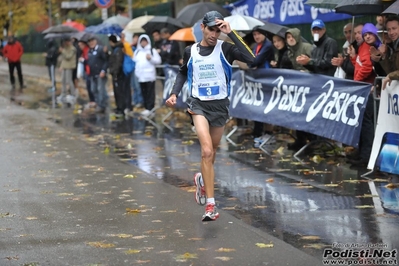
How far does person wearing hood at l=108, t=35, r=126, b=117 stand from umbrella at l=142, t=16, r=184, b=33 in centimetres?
181

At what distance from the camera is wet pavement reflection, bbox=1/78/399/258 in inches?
327

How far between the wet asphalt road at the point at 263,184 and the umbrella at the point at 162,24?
195 inches

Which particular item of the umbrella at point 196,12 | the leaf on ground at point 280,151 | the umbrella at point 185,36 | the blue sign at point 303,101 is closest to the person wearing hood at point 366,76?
the blue sign at point 303,101

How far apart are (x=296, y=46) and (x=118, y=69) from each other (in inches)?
312

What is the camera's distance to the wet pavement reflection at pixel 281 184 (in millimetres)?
8312

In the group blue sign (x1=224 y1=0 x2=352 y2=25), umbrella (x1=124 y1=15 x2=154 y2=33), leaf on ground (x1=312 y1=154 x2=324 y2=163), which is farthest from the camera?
umbrella (x1=124 y1=15 x2=154 y2=33)

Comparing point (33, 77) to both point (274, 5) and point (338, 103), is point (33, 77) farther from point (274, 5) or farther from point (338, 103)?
point (338, 103)

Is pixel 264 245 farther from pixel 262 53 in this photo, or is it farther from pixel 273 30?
pixel 262 53

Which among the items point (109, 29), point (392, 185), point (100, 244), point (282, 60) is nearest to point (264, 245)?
point (100, 244)

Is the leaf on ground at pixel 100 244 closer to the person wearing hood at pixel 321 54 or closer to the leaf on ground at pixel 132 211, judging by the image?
the leaf on ground at pixel 132 211

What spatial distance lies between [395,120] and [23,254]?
5412mm

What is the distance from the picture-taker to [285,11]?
19922mm

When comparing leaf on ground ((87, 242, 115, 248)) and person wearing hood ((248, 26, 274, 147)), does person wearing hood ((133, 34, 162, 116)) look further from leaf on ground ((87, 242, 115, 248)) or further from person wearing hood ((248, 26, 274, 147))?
leaf on ground ((87, 242, 115, 248))

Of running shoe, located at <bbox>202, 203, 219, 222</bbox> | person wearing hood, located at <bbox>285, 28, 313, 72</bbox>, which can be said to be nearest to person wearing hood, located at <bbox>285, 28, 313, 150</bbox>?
person wearing hood, located at <bbox>285, 28, 313, 72</bbox>
